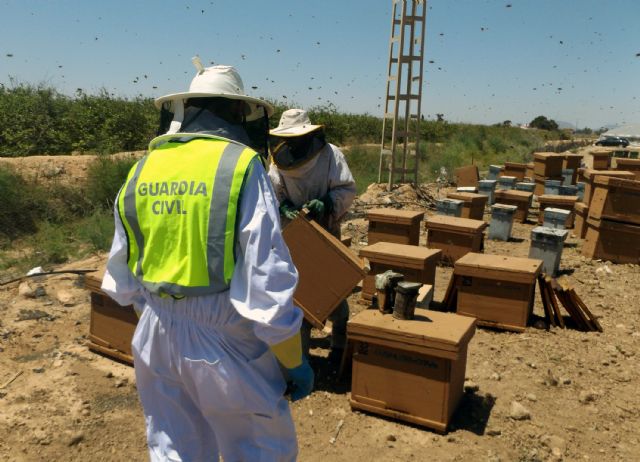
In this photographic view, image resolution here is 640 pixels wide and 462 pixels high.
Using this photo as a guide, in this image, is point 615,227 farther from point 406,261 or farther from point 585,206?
point 406,261

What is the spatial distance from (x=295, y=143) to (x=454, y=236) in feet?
11.0

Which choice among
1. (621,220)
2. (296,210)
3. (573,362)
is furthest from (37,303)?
(621,220)

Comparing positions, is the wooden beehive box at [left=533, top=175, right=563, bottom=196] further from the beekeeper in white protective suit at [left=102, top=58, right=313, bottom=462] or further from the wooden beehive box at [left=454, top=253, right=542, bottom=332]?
the beekeeper in white protective suit at [left=102, top=58, right=313, bottom=462]

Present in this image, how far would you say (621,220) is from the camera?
6.89 metres

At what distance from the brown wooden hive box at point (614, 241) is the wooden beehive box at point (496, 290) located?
2.90 metres

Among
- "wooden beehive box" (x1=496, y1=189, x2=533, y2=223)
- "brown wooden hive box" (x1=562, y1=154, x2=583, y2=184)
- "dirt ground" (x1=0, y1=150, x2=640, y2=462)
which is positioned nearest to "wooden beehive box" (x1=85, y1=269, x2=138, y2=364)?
"dirt ground" (x1=0, y1=150, x2=640, y2=462)

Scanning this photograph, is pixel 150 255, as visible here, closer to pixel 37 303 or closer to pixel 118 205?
pixel 118 205

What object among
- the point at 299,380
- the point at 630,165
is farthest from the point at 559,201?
the point at 299,380

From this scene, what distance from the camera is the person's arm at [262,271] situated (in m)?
1.60

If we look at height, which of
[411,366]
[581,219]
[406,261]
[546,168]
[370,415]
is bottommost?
[370,415]

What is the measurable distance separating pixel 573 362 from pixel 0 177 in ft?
30.8

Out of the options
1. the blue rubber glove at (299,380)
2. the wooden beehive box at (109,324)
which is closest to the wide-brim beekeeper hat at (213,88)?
the blue rubber glove at (299,380)

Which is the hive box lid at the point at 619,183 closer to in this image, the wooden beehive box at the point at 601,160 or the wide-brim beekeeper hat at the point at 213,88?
the wide-brim beekeeper hat at the point at 213,88

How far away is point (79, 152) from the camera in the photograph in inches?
582
